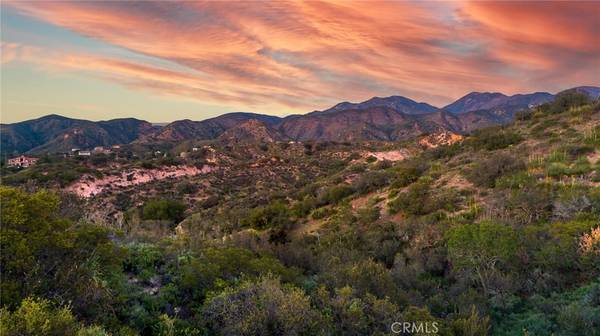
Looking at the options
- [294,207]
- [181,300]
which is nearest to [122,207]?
[294,207]

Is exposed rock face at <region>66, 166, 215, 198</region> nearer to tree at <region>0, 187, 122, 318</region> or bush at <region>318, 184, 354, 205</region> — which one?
bush at <region>318, 184, 354, 205</region>

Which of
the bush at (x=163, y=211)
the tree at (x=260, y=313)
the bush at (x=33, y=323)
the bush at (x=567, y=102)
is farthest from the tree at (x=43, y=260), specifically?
the bush at (x=567, y=102)

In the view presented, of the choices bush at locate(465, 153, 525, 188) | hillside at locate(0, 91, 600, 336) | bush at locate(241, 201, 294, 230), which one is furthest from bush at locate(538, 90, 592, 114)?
bush at locate(241, 201, 294, 230)

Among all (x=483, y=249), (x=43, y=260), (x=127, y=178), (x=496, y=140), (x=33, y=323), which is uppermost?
(x=496, y=140)

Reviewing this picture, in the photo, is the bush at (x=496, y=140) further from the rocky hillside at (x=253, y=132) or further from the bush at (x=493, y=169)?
the rocky hillside at (x=253, y=132)

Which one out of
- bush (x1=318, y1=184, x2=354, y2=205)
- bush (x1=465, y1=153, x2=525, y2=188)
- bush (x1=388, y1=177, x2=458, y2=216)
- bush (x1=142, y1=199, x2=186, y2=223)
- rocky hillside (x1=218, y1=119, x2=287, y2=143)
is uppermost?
rocky hillside (x1=218, y1=119, x2=287, y2=143)

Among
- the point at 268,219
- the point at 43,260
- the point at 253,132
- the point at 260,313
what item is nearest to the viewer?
the point at 43,260

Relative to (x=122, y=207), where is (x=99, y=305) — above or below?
above

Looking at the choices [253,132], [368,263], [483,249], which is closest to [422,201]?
[483,249]

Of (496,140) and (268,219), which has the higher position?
(496,140)

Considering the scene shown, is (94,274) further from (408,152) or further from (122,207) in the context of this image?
(408,152)

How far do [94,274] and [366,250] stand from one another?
11.7 m

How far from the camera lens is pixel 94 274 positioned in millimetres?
6840

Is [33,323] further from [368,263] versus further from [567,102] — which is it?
[567,102]
